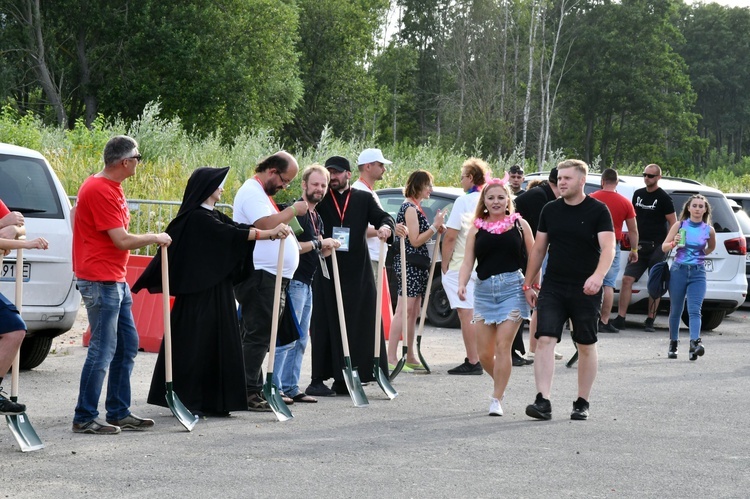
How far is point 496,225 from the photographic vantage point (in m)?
9.04

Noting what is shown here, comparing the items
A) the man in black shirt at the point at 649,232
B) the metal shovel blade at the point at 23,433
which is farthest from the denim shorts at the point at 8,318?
the man in black shirt at the point at 649,232

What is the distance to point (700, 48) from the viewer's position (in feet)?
336

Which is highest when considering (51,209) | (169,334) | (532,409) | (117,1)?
(117,1)

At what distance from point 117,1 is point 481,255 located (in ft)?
132

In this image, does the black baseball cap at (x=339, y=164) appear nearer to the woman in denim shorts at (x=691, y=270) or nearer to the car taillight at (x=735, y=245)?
the woman in denim shorts at (x=691, y=270)

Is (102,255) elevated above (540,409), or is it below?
above

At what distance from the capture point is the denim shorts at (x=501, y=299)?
8852 millimetres

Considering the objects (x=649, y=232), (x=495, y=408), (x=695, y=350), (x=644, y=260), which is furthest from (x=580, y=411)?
(x=649, y=232)

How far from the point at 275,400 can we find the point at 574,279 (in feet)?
7.71

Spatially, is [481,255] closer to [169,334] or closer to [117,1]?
[169,334]

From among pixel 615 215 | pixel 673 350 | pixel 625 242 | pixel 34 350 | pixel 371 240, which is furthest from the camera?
pixel 625 242

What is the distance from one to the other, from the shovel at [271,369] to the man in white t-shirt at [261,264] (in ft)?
0.63

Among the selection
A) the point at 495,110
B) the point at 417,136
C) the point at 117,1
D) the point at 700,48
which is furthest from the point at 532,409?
the point at 700,48

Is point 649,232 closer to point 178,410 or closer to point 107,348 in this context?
point 178,410
